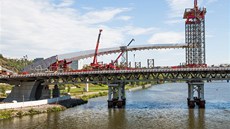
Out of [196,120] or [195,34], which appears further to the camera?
[195,34]

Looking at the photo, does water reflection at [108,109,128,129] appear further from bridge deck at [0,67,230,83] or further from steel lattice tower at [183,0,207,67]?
steel lattice tower at [183,0,207,67]

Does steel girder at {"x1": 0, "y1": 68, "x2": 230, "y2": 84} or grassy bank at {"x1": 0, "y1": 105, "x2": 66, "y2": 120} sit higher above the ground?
steel girder at {"x1": 0, "y1": 68, "x2": 230, "y2": 84}

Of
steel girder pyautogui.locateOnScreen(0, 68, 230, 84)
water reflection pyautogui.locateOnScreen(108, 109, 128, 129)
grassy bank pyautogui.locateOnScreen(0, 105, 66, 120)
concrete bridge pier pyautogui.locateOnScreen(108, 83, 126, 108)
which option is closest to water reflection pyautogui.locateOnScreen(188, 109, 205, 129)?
water reflection pyautogui.locateOnScreen(108, 109, 128, 129)

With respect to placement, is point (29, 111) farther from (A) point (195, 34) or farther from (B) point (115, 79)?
(A) point (195, 34)

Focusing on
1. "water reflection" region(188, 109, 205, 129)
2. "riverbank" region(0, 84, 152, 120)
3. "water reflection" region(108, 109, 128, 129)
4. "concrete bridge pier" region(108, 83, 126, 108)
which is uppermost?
"concrete bridge pier" region(108, 83, 126, 108)

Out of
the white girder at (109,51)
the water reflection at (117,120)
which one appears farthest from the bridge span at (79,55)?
the water reflection at (117,120)

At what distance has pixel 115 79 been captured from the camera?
85.0 metres

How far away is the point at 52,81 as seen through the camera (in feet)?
298

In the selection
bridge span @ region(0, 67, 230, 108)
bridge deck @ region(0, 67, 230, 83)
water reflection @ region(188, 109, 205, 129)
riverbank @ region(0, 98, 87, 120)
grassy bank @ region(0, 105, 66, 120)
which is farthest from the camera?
bridge span @ region(0, 67, 230, 108)

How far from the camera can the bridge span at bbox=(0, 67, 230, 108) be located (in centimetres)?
7956

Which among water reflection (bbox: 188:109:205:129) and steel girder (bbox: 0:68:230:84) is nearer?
water reflection (bbox: 188:109:205:129)

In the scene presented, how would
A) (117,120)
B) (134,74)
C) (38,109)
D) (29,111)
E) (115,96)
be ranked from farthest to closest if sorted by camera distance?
(115,96)
(134,74)
(38,109)
(29,111)
(117,120)

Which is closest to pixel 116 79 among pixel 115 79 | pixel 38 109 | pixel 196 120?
pixel 115 79

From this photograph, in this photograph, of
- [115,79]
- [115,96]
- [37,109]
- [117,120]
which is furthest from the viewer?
[115,96]
